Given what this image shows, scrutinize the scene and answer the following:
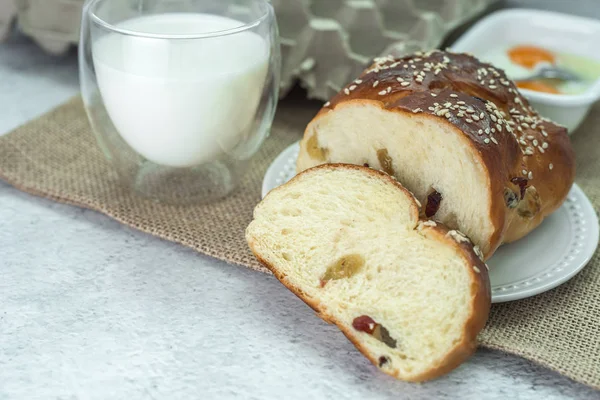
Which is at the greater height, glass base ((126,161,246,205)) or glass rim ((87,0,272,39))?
glass rim ((87,0,272,39))

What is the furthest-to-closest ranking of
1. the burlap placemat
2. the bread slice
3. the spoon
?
the spoon, the burlap placemat, the bread slice

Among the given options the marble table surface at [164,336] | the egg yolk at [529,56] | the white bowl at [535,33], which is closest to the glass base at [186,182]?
the marble table surface at [164,336]

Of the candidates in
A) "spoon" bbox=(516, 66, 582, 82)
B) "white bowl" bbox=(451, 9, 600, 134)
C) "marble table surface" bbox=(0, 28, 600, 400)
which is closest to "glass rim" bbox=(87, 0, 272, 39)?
"marble table surface" bbox=(0, 28, 600, 400)

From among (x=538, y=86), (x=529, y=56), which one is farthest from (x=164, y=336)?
(x=529, y=56)

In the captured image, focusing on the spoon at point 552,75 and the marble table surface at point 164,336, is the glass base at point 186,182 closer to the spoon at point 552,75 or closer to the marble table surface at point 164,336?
the marble table surface at point 164,336

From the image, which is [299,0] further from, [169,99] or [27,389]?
[27,389]

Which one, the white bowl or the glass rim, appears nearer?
the glass rim

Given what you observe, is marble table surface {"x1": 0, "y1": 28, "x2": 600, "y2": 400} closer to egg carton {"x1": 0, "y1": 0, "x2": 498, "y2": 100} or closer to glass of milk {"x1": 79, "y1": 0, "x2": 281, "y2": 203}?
glass of milk {"x1": 79, "y1": 0, "x2": 281, "y2": 203}
